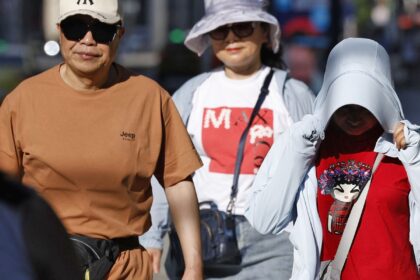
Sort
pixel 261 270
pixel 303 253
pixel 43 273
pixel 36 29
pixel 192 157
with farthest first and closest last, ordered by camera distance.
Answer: pixel 36 29, pixel 261 270, pixel 192 157, pixel 303 253, pixel 43 273

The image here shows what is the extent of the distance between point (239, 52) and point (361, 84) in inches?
50.1

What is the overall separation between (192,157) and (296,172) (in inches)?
19.5

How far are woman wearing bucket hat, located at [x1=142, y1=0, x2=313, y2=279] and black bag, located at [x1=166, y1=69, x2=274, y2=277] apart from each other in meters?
0.02

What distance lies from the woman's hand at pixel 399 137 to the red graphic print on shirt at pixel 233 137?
3.70ft

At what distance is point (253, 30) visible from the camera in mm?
5320

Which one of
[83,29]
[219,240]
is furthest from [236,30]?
[83,29]

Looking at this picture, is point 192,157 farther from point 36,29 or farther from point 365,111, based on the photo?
point 36,29

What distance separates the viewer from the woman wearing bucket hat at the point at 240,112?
5.04 m

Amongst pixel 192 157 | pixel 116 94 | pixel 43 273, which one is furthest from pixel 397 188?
pixel 43 273

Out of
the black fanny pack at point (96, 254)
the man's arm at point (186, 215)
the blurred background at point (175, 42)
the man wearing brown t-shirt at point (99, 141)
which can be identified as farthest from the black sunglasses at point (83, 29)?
the black fanny pack at point (96, 254)

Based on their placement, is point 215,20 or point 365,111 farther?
point 215,20

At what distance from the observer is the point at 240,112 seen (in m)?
5.14

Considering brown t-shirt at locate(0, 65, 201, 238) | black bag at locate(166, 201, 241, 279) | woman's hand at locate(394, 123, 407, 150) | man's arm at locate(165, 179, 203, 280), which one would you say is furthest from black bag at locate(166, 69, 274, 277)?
woman's hand at locate(394, 123, 407, 150)

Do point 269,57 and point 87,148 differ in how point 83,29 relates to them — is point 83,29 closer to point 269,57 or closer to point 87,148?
point 87,148
